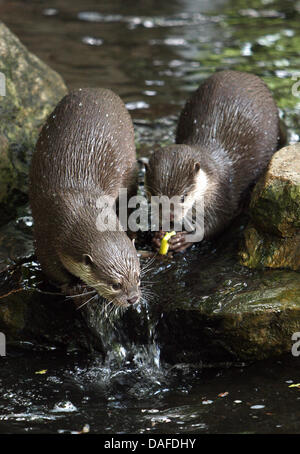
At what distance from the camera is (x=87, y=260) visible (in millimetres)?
2889

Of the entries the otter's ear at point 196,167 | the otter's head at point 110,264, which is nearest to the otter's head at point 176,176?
the otter's ear at point 196,167

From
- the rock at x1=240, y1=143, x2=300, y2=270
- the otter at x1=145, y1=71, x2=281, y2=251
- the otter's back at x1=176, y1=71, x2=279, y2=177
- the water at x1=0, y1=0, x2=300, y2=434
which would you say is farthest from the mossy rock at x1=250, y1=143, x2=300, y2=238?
the otter's back at x1=176, y1=71, x2=279, y2=177

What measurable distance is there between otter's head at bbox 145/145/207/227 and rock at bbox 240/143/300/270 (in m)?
0.34

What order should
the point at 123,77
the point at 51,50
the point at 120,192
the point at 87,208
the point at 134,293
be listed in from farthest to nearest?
the point at 51,50 < the point at 123,77 < the point at 120,192 < the point at 87,208 < the point at 134,293

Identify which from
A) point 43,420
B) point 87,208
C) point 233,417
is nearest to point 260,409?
point 233,417

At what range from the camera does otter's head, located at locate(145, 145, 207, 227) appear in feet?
11.2

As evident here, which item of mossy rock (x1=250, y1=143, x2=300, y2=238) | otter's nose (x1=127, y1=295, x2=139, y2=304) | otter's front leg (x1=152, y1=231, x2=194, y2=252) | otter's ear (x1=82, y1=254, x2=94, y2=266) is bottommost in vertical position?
otter's nose (x1=127, y1=295, x2=139, y2=304)

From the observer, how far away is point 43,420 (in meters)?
2.69

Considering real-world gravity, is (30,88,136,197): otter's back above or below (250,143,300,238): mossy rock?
above

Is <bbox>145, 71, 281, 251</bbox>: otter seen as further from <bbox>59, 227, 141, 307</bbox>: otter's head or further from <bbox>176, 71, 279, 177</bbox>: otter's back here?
<bbox>59, 227, 141, 307</bbox>: otter's head

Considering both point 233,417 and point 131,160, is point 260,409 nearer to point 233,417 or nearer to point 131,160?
point 233,417

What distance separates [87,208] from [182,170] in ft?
1.94

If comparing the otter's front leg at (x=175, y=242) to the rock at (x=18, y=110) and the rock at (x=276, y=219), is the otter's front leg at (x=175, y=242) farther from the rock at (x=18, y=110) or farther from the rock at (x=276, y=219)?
the rock at (x=18, y=110)

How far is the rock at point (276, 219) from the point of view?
122 inches
